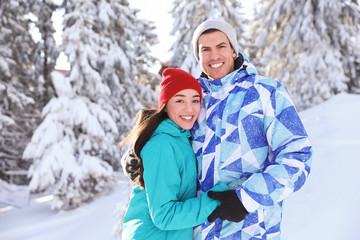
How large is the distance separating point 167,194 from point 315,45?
13274 millimetres

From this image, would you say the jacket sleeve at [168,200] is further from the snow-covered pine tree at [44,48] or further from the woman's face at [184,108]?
the snow-covered pine tree at [44,48]

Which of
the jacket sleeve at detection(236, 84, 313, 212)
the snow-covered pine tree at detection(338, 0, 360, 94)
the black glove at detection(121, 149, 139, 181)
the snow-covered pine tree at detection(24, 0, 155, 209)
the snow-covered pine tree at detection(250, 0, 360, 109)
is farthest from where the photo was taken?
the snow-covered pine tree at detection(338, 0, 360, 94)

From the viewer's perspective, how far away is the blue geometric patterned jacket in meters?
1.76

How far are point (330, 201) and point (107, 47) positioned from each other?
40.1 feet

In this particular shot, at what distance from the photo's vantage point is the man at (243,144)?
176 centimetres

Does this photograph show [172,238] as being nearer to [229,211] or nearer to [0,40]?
[229,211]

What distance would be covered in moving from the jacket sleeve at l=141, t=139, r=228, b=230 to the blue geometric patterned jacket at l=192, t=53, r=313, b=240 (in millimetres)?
204

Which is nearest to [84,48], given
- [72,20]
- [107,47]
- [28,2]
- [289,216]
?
[72,20]

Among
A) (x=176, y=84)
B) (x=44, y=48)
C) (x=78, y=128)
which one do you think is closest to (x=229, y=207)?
(x=176, y=84)

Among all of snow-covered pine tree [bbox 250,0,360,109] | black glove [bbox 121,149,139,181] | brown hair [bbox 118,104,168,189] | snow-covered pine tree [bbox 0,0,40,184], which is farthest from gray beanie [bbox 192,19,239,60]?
snow-covered pine tree [bbox 0,0,40,184]

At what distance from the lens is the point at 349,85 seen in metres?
13.7

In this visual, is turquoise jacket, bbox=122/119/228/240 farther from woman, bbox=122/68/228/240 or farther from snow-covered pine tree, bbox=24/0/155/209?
snow-covered pine tree, bbox=24/0/155/209

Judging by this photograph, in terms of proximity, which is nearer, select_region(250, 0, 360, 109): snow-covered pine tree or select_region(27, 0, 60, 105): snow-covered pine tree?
select_region(250, 0, 360, 109): snow-covered pine tree

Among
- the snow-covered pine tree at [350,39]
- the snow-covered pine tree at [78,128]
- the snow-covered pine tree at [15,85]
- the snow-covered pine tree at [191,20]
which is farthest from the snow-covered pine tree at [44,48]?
the snow-covered pine tree at [350,39]
